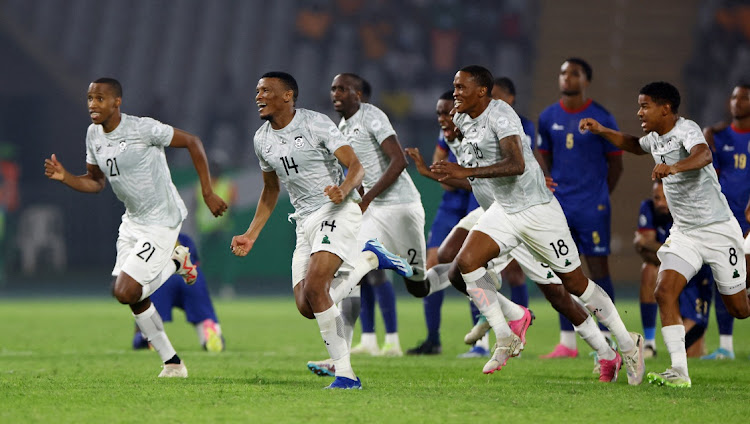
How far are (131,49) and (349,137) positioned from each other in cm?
2034

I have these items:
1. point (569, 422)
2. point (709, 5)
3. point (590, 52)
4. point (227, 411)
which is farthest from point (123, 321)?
point (709, 5)

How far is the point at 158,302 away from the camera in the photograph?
400 inches

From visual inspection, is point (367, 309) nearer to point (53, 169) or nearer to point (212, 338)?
point (212, 338)

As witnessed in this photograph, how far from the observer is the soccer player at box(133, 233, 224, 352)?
9961 millimetres

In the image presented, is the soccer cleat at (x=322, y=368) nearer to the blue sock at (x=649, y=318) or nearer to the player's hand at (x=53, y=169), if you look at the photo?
the player's hand at (x=53, y=169)

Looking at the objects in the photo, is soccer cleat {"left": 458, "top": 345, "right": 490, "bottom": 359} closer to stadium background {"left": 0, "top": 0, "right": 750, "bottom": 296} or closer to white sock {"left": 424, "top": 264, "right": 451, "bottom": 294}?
white sock {"left": 424, "top": 264, "right": 451, "bottom": 294}

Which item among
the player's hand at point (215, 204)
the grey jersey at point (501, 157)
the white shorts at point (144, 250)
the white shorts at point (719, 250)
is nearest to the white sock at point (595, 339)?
the white shorts at point (719, 250)

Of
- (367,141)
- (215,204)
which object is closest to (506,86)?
(367,141)

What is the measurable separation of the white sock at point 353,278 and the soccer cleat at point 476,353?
1.90 m

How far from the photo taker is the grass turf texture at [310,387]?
216 inches

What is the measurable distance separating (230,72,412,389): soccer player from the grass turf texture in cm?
47

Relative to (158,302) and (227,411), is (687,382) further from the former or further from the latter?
(158,302)

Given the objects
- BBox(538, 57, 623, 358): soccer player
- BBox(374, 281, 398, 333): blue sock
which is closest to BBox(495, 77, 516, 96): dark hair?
BBox(538, 57, 623, 358): soccer player

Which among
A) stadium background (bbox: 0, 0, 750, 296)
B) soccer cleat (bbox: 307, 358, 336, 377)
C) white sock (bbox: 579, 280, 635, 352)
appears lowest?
soccer cleat (bbox: 307, 358, 336, 377)
